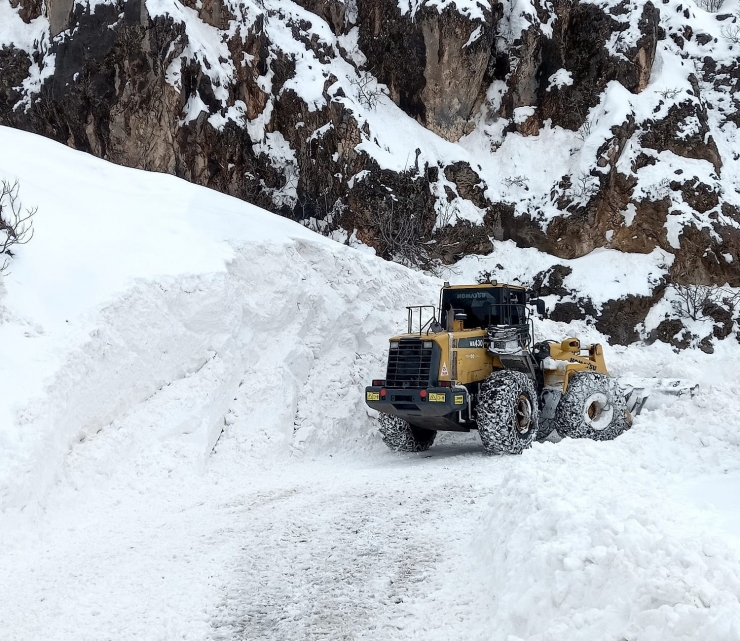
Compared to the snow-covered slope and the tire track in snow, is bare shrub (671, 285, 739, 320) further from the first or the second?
the tire track in snow

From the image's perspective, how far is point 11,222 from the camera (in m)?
10.2

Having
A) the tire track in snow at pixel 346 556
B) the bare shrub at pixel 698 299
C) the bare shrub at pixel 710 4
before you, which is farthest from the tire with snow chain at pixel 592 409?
the bare shrub at pixel 710 4

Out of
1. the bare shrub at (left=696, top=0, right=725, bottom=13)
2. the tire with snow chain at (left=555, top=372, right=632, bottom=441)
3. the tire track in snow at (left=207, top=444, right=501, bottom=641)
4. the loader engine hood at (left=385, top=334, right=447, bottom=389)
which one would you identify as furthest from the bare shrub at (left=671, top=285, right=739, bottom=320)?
the bare shrub at (left=696, top=0, right=725, bottom=13)

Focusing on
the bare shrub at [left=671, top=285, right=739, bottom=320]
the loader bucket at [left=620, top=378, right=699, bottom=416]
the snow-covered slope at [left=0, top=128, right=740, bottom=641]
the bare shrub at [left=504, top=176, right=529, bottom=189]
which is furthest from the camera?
the bare shrub at [left=504, top=176, right=529, bottom=189]

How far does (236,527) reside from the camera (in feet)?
23.1

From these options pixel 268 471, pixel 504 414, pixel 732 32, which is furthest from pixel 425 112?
pixel 268 471

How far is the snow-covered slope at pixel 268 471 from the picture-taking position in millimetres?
4258

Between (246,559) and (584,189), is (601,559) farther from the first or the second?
(584,189)

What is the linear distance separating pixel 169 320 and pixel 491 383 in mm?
5407

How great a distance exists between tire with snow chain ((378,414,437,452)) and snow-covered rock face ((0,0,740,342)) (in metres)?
13.9

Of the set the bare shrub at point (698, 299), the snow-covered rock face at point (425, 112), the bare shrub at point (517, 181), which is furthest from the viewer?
the bare shrub at point (517, 181)

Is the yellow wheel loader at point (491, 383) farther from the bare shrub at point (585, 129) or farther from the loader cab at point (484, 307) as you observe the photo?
the bare shrub at point (585, 129)

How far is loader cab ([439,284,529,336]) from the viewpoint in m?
11.5

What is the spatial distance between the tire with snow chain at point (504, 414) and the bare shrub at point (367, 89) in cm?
2064
